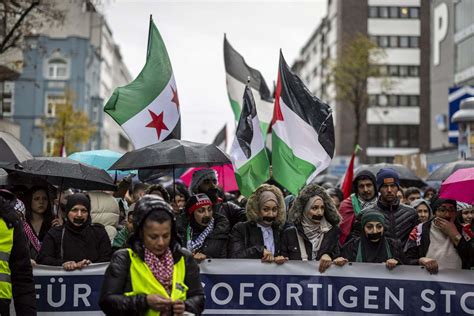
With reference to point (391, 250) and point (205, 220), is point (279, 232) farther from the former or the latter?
point (391, 250)

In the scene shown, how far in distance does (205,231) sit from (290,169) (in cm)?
169

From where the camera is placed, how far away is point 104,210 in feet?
27.4

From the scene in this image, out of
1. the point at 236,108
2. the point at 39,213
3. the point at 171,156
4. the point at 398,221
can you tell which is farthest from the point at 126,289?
the point at 236,108

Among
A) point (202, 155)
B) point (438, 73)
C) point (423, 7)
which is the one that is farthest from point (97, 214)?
point (423, 7)

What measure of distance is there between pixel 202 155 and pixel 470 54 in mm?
35793

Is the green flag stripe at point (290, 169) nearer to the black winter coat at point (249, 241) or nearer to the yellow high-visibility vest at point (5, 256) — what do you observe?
the black winter coat at point (249, 241)

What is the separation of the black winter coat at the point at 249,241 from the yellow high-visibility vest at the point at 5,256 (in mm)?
2437

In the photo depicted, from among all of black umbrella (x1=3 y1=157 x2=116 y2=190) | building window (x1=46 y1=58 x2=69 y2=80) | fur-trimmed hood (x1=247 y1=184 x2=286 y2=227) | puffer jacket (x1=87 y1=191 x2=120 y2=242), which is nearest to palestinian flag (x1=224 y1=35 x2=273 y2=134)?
puffer jacket (x1=87 y1=191 x2=120 y2=242)

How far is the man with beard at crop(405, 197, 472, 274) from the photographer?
6.90 metres

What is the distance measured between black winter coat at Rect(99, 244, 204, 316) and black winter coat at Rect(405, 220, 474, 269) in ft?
10.2

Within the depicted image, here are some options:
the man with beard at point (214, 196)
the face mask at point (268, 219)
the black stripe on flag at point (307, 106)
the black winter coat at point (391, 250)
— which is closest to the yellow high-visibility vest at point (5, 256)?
the face mask at point (268, 219)

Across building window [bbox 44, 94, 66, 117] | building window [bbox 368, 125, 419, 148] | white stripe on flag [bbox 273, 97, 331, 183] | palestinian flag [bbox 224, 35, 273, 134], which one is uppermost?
building window [bbox 44, 94, 66, 117]

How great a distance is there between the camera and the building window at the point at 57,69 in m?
68.9

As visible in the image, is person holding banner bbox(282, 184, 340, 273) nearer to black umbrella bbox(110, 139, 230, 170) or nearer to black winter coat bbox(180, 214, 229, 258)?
black winter coat bbox(180, 214, 229, 258)
